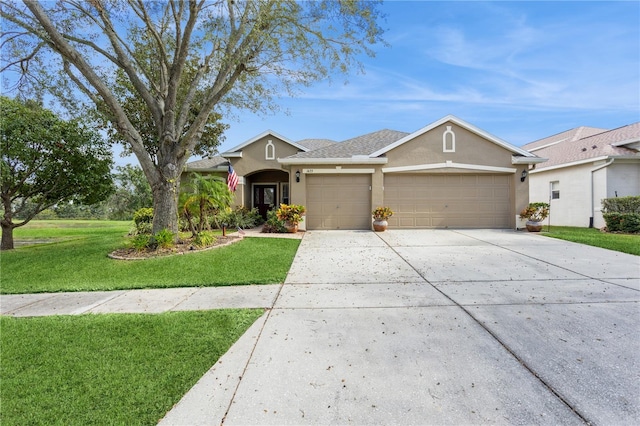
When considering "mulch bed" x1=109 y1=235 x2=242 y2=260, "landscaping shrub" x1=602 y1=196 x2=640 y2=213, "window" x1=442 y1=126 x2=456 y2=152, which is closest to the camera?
"mulch bed" x1=109 y1=235 x2=242 y2=260

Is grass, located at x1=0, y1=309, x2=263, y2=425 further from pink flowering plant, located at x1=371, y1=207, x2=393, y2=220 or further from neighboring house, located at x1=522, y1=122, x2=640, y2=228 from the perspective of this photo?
neighboring house, located at x1=522, y1=122, x2=640, y2=228

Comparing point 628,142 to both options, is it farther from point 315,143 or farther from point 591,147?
point 315,143

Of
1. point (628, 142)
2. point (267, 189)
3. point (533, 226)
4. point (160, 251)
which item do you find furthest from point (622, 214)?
point (160, 251)

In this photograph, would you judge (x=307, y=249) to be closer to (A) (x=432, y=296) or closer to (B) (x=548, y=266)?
(A) (x=432, y=296)

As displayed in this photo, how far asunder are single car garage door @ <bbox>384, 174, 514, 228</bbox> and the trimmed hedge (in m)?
3.50

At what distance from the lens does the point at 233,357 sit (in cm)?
290

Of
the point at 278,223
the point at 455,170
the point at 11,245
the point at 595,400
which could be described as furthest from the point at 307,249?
the point at 11,245

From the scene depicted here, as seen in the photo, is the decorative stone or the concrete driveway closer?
the concrete driveway

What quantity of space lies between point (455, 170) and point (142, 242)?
1174cm

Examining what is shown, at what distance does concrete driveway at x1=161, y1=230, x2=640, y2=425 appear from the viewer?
2.15 meters

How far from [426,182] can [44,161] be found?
1404cm

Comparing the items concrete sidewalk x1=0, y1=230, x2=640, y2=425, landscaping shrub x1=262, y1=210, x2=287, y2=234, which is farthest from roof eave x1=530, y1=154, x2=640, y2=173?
landscaping shrub x1=262, y1=210, x2=287, y2=234

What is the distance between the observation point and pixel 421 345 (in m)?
3.06

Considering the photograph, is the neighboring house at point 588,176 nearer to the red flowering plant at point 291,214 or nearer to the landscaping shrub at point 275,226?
the red flowering plant at point 291,214
